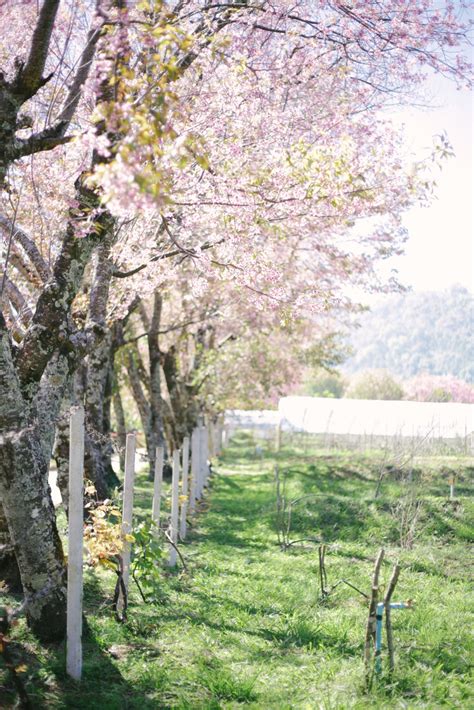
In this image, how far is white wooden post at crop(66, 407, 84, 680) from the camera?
5.17 meters

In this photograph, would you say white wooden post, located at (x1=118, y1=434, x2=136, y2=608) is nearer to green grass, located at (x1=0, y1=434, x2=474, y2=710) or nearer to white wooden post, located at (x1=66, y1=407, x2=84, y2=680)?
green grass, located at (x1=0, y1=434, x2=474, y2=710)

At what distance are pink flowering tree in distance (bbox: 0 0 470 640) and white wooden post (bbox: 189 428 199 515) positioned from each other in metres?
2.03

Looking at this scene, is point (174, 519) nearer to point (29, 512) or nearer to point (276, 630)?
point (276, 630)

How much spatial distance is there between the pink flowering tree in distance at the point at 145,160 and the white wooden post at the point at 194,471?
2.03 meters

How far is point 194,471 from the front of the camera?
588 inches

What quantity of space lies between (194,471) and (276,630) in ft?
27.6

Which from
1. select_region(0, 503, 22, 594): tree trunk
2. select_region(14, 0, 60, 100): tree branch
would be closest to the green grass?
select_region(0, 503, 22, 594): tree trunk

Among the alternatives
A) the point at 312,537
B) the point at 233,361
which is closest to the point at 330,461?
the point at 233,361

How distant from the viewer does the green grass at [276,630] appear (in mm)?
5086

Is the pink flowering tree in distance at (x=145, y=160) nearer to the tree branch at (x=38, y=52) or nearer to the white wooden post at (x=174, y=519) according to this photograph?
the tree branch at (x=38, y=52)

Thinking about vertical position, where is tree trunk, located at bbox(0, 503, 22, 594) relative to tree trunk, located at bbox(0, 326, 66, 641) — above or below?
below

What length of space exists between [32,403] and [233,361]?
22.0 m

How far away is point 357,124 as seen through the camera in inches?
505

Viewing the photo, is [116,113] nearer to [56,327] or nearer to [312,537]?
[56,327]
